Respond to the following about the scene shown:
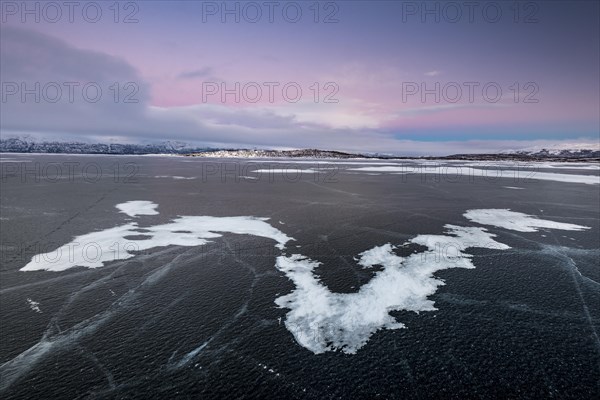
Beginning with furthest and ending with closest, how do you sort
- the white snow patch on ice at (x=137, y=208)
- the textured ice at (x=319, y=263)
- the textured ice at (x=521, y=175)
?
the textured ice at (x=521, y=175) → the white snow patch on ice at (x=137, y=208) → the textured ice at (x=319, y=263)

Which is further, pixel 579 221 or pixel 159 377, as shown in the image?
pixel 579 221

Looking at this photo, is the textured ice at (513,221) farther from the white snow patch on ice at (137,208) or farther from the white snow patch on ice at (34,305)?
the white snow patch on ice at (137,208)

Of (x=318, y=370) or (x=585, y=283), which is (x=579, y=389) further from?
(x=585, y=283)

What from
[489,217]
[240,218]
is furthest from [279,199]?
[489,217]

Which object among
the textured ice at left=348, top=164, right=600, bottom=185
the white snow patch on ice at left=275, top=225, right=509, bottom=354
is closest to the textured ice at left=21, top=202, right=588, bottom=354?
the white snow patch on ice at left=275, top=225, right=509, bottom=354

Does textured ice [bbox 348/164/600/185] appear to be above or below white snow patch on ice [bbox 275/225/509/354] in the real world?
above

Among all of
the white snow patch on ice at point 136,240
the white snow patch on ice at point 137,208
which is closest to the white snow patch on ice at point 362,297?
the white snow patch on ice at point 136,240

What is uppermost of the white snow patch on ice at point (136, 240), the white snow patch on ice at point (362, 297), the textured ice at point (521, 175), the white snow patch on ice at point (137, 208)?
the textured ice at point (521, 175)

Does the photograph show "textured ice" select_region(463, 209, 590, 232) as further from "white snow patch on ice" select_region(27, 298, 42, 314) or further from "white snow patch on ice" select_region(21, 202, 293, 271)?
"white snow patch on ice" select_region(27, 298, 42, 314)

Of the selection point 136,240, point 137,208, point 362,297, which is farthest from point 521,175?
point 136,240
